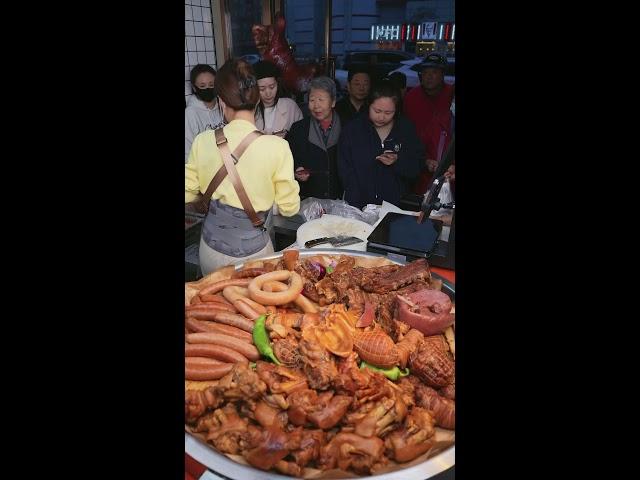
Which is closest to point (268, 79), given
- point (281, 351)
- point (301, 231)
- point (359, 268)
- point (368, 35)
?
point (368, 35)

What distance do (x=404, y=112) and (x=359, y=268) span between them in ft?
2.49

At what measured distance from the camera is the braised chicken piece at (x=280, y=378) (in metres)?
1.48

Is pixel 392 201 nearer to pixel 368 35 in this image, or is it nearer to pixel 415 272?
pixel 415 272

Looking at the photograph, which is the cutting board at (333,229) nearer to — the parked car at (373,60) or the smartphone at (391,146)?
the smartphone at (391,146)

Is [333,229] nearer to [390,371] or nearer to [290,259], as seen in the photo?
[290,259]

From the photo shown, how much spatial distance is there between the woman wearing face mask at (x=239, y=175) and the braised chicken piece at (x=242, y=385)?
72 cm

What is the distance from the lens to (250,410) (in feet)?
4.82

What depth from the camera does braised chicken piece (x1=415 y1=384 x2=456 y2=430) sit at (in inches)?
58.7

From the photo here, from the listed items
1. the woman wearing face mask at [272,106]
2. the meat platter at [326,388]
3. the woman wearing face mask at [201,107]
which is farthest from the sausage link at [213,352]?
the woman wearing face mask at [272,106]

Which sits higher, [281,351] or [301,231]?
[301,231]

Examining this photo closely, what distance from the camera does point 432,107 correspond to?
189cm

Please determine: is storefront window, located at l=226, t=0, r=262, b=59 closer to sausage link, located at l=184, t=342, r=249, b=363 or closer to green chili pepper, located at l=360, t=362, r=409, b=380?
sausage link, located at l=184, t=342, r=249, b=363

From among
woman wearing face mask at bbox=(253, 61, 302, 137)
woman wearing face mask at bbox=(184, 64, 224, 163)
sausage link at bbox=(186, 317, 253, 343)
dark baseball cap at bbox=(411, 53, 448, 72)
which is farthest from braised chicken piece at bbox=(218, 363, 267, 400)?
dark baseball cap at bbox=(411, 53, 448, 72)

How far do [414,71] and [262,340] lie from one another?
1268mm
